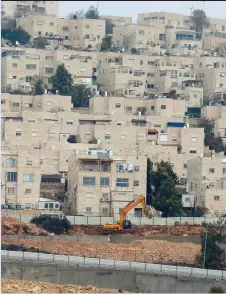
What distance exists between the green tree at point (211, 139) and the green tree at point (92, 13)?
20657mm

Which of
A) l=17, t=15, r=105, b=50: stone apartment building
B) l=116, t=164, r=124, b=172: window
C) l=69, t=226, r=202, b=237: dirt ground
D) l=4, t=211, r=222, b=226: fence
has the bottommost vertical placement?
l=69, t=226, r=202, b=237: dirt ground

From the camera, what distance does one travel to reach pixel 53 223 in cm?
5572

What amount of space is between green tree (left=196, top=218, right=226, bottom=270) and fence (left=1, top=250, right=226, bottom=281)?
2.84 m

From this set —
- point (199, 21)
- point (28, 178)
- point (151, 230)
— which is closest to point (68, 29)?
point (199, 21)

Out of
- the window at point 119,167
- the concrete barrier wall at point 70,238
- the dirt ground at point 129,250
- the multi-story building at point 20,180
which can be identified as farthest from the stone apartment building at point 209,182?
the dirt ground at point 129,250

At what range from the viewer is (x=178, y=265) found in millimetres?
49438

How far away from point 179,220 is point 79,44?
111 feet

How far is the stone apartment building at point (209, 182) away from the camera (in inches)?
2420

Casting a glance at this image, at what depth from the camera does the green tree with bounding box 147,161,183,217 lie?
198 ft

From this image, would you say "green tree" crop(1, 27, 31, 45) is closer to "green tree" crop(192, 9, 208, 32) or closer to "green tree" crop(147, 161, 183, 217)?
"green tree" crop(192, 9, 208, 32)

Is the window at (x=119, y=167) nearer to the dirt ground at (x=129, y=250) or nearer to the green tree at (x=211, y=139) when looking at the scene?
the dirt ground at (x=129, y=250)

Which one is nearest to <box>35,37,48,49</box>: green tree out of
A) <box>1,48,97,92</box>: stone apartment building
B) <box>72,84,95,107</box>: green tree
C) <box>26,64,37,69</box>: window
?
<box>1,48,97,92</box>: stone apartment building

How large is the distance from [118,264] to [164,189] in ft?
50.2

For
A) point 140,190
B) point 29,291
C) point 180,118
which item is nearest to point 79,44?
point 180,118
